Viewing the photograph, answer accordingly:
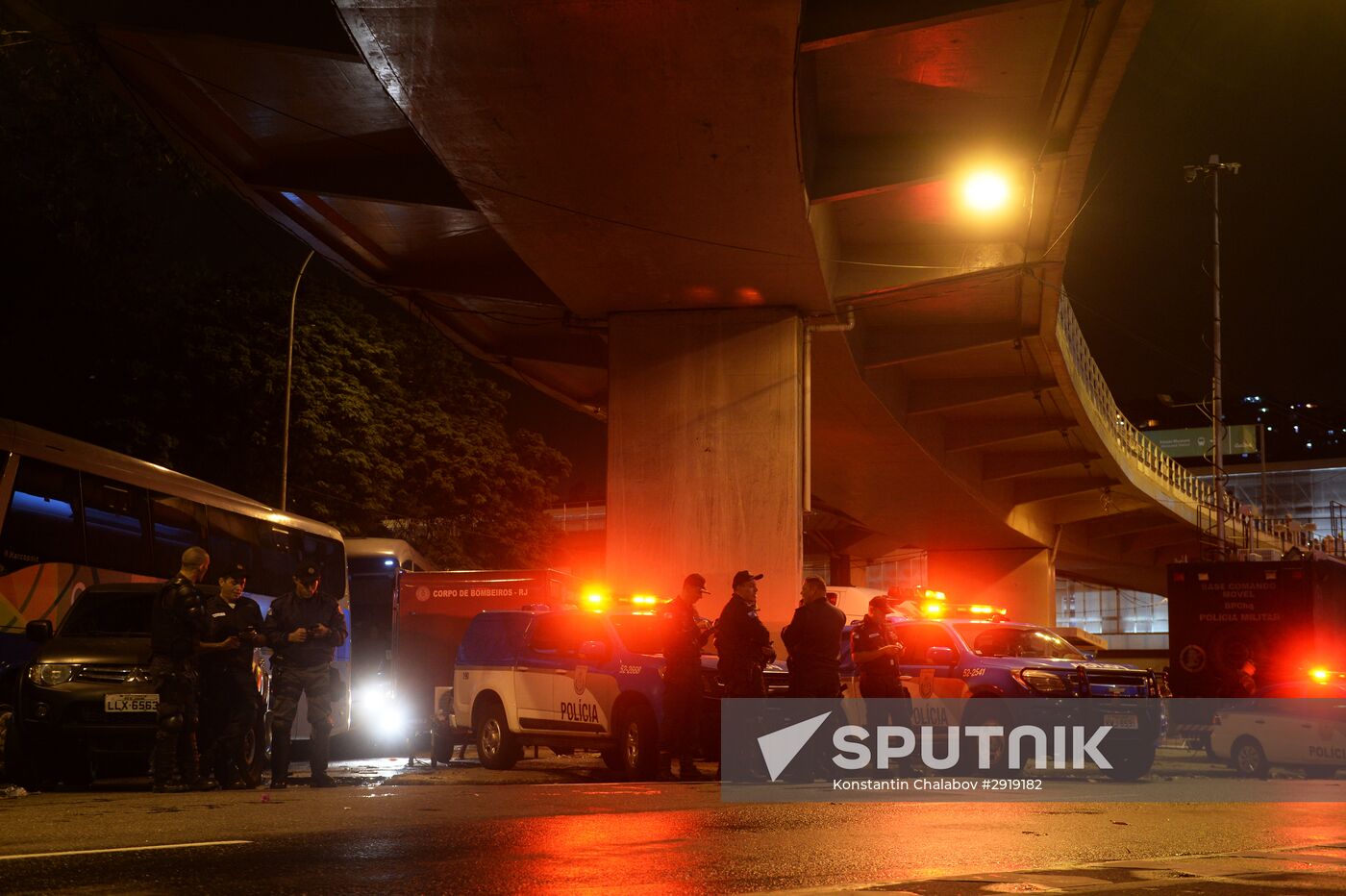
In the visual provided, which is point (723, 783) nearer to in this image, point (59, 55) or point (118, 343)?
point (59, 55)

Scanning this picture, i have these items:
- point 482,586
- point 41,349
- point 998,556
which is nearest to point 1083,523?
point 998,556

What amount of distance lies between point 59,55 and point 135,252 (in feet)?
34.9

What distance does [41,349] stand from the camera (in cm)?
2817

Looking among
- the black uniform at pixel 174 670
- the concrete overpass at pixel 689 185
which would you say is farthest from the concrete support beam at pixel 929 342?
the black uniform at pixel 174 670

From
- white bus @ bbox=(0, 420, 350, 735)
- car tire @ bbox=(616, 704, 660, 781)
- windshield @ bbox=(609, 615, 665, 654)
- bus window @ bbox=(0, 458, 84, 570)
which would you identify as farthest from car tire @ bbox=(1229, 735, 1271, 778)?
bus window @ bbox=(0, 458, 84, 570)

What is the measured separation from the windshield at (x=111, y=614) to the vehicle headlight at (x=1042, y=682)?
9110mm

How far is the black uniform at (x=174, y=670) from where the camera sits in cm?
1195

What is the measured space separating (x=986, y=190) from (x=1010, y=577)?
119ft

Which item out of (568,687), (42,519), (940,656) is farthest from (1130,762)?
(42,519)

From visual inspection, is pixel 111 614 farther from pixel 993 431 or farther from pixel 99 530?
pixel 993 431

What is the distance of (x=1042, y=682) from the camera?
16297 millimetres

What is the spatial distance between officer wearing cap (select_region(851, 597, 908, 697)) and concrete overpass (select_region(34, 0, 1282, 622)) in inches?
218

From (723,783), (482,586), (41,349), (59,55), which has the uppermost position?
(59,55)

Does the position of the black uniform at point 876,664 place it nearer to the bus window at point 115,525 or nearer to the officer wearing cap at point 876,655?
the officer wearing cap at point 876,655
